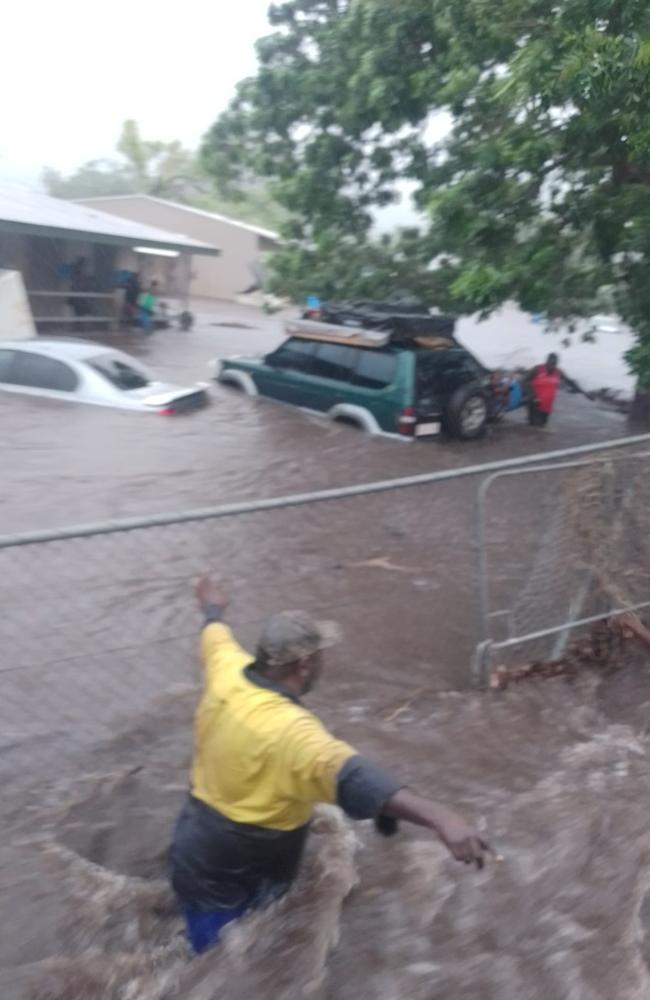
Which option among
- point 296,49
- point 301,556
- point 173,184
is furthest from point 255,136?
point 173,184

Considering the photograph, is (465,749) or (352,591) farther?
(352,591)

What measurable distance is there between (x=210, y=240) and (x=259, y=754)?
130 feet

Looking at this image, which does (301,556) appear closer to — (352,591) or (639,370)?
(352,591)

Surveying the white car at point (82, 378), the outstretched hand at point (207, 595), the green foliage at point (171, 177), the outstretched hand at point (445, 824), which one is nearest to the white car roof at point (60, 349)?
the white car at point (82, 378)

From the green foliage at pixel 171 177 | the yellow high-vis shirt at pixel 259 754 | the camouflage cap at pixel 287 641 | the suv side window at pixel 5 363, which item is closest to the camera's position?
the yellow high-vis shirt at pixel 259 754

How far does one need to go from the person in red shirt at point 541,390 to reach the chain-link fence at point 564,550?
33.2ft

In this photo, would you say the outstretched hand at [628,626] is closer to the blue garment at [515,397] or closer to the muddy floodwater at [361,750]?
the muddy floodwater at [361,750]

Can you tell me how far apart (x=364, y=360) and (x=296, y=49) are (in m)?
6.59

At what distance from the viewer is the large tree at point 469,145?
10242mm

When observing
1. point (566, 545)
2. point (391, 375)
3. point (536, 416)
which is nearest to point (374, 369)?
point (391, 375)

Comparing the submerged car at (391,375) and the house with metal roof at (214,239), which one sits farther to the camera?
the house with metal roof at (214,239)

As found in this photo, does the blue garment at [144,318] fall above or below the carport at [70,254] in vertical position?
below

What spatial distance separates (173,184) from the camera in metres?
67.5

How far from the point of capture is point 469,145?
14.2 meters
